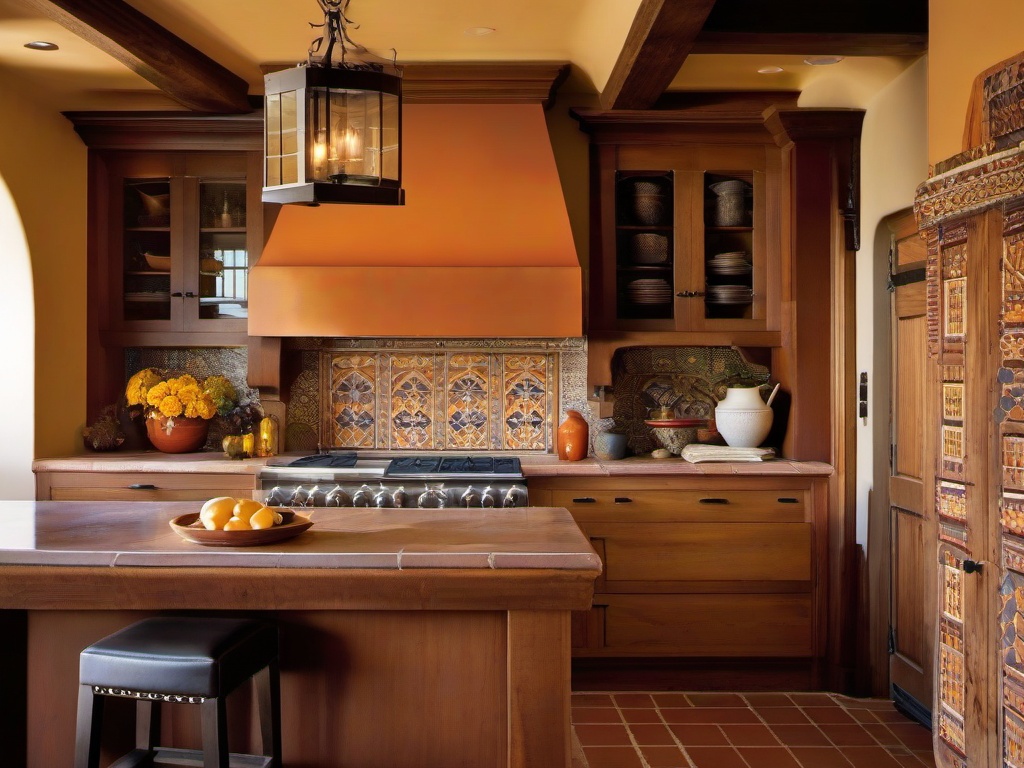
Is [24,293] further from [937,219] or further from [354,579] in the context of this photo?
[937,219]

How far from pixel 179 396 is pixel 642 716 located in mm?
2761

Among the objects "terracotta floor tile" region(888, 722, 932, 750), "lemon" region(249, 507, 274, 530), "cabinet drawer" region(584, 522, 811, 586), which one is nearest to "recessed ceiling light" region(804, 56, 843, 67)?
"cabinet drawer" region(584, 522, 811, 586)

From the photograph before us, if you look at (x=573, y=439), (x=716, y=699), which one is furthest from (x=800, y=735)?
(x=573, y=439)

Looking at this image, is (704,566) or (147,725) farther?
(704,566)

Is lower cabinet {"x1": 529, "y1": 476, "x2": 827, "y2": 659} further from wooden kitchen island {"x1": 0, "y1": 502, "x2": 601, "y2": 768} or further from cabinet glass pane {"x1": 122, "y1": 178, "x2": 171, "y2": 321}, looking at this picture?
cabinet glass pane {"x1": 122, "y1": 178, "x2": 171, "y2": 321}

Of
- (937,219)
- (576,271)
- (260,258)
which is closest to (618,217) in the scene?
(576,271)

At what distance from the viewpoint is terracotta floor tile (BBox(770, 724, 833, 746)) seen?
3.79 meters

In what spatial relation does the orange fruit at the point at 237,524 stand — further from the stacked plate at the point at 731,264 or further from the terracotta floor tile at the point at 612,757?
the stacked plate at the point at 731,264

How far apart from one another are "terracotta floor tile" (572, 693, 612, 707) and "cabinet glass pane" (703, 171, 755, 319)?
1.97 meters

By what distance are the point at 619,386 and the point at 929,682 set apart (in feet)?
6.79

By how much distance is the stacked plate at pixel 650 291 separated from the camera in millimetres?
4789

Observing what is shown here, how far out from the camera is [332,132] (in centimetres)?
236

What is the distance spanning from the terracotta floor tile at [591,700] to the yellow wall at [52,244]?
9.38 feet

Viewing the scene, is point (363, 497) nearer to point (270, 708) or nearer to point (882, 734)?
point (270, 708)
